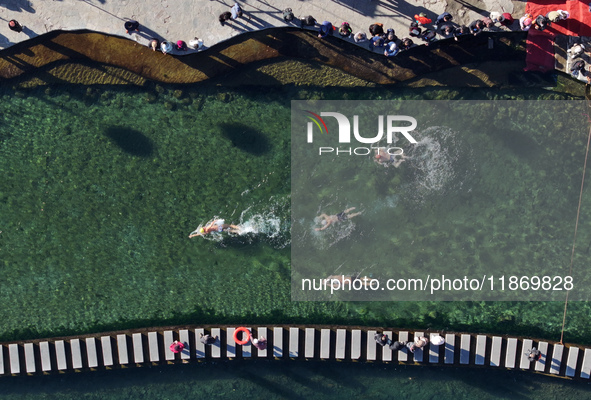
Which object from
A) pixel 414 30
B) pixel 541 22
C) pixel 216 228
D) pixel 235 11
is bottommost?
pixel 216 228

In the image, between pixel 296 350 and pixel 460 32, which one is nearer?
pixel 460 32

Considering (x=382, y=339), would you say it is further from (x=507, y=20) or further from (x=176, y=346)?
(x=507, y=20)

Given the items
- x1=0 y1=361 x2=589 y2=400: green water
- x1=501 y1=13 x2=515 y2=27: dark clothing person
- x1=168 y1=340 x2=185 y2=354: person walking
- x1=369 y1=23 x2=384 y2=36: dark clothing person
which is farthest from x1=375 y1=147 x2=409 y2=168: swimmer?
x1=168 y1=340 x2=185 y2=354: person walking

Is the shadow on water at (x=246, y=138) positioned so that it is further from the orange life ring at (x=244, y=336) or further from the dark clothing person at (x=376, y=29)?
the orange life ring at (x=244, y=336)

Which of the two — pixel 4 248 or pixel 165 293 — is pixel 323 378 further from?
pixel 4 248

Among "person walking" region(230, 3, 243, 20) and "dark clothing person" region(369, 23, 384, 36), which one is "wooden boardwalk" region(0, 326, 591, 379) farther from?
"person walking" region(230, 3, 243, 20)

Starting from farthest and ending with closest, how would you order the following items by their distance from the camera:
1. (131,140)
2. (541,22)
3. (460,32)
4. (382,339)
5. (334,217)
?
(334,217), (131,140), (382,339), (460,32), (541,22)

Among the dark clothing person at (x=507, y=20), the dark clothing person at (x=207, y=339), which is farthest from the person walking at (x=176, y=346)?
the dark clothing person at (x=507, y=20)

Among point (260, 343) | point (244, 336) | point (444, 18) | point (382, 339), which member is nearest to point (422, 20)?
point (444, 18)
